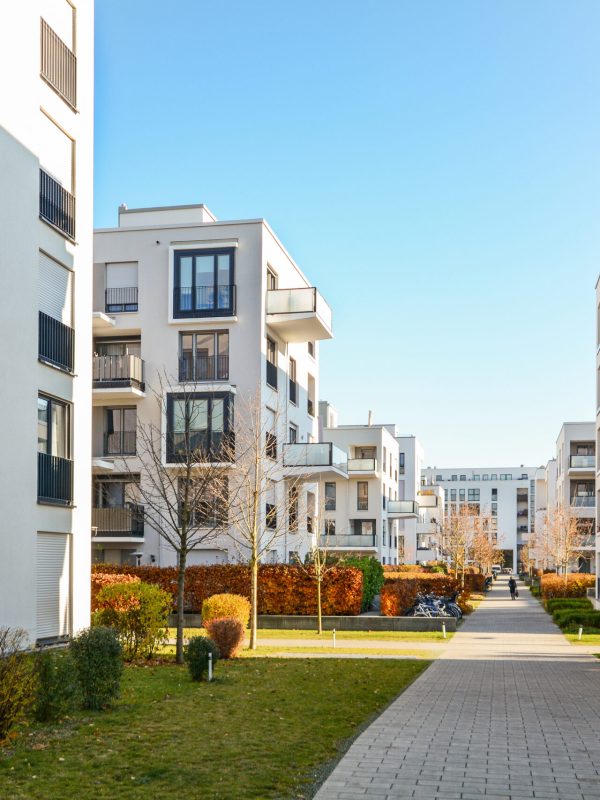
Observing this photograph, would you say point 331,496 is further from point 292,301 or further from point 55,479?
point 55,479

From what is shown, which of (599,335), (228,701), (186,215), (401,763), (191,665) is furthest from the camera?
(599,335)

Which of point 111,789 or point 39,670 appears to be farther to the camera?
point 39,670

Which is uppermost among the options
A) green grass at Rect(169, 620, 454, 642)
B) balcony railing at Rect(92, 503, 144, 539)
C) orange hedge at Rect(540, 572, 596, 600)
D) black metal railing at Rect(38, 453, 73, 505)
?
black metal railing at Rect(38, 453, 73, 505)

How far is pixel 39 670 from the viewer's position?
11.4 m

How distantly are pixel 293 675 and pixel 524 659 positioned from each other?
711cm

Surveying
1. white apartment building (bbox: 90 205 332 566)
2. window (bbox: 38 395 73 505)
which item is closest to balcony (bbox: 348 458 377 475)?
white apartment building (bbox: 90 205 332 566)

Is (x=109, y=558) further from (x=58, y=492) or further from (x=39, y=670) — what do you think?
(x=39, y=670)

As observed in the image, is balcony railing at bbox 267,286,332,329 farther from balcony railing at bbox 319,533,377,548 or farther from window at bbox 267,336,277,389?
balcony railing at bbox 319,533,377,548

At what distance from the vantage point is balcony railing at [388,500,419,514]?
69700 millimetres

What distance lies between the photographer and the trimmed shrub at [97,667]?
12.6 meters

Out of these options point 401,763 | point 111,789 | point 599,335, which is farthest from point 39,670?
point 599,335

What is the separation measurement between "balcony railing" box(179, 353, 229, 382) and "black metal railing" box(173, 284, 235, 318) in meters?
1.66

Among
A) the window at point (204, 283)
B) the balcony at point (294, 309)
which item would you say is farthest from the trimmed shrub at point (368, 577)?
the window at point (204, 283)

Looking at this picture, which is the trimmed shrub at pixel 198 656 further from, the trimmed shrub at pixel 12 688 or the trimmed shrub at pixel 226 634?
the trimmed shrub at pixel 12 688
